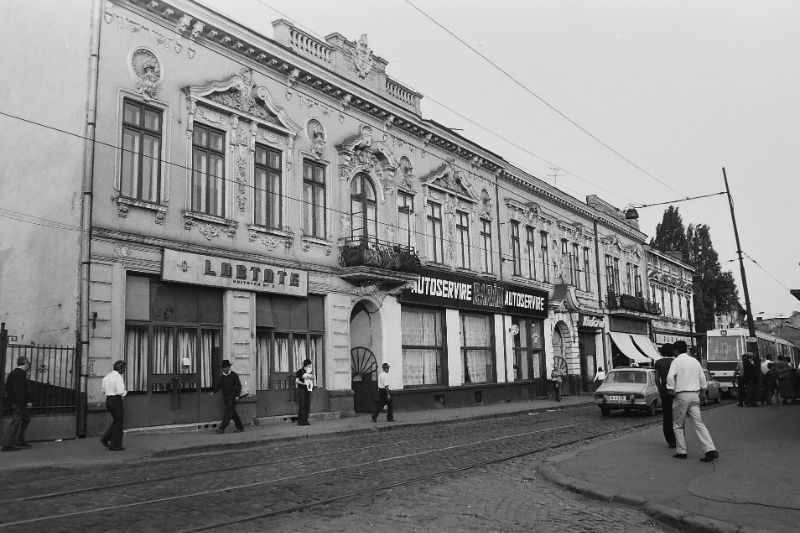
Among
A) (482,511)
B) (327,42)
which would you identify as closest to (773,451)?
(482,511)

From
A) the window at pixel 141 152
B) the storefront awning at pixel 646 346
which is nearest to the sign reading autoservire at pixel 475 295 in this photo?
the window at pixel 141 152

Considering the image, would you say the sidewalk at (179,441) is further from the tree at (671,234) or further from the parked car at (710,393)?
the tree at (671,234)

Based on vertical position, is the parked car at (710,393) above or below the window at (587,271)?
below

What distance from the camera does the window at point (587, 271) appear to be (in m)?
42.2

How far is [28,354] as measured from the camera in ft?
53.4

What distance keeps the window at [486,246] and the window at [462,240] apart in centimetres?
116

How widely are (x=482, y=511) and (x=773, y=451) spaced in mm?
6562

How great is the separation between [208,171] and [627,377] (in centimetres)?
1506

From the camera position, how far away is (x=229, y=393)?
57.5 ft

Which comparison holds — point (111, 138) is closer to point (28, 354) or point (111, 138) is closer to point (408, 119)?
point (28, 354)

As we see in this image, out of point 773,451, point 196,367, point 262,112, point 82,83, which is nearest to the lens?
point 773,451

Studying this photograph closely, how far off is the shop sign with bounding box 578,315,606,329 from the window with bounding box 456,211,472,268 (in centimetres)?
1205

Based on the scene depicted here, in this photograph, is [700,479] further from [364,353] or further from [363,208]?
[363,208]

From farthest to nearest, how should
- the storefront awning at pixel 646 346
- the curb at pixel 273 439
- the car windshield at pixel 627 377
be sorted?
the storefront awning at pixel 646 346, the car windshield at pixel 627 377, the curb at pixel 273 439
